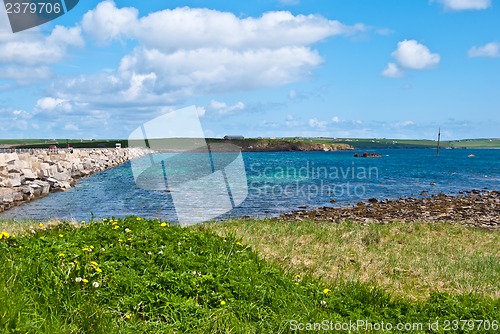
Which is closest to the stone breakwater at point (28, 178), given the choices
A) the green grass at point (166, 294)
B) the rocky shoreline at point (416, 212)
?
the rocky shoreline at point (416, 212)

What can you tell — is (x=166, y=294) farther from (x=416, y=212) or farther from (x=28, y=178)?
(x=28, y=178)

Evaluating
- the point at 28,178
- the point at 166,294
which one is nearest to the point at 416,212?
the point at 166,294

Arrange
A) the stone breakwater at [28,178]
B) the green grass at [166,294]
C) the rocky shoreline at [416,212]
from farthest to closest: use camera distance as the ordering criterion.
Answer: the stone breakwater at [28,178] < the rocky shoreline at [416,212] < the green grass at [166,294]

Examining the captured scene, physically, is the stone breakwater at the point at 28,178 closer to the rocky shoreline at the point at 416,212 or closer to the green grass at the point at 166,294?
the rocky shoreline at the point at 416,212

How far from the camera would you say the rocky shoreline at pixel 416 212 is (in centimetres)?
2202

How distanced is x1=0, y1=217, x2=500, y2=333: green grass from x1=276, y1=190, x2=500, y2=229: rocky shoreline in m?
14.4

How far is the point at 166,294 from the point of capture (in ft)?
19.0

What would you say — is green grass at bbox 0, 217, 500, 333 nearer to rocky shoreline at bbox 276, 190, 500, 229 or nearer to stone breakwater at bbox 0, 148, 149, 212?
rocky shoreline at bbox 276, 190, 500, 229

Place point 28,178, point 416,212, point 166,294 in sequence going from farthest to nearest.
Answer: point 28,178
point 416,212
point 166,294

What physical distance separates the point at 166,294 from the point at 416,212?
2194 centimetres

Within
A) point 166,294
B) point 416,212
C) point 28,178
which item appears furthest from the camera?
point 28,178

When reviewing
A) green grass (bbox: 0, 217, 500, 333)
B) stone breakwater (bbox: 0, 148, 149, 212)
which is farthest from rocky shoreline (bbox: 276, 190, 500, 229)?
stone breakwater (bbox: 0, 148, 149, 212)

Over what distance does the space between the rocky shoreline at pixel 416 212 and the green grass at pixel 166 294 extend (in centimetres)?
1443

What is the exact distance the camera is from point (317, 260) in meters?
9.75
